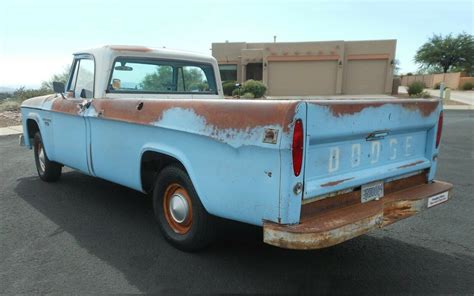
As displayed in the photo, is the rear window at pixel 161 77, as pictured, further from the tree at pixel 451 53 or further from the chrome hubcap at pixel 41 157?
the tree at pixel 451 53

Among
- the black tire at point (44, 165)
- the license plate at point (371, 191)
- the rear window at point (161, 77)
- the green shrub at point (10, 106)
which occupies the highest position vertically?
the rear window at point (161, 77)

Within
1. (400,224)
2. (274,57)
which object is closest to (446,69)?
(274,57)

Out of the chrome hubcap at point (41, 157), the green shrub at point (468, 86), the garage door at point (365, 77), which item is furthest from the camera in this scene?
the green shrub at point (468, 86)

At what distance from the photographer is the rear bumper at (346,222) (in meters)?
2.62

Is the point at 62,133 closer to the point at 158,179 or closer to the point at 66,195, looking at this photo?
the point at 66,195

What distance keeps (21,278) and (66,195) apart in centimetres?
238

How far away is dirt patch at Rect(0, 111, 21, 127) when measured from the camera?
14809 millimetres

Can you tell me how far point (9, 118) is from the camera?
15719 mm

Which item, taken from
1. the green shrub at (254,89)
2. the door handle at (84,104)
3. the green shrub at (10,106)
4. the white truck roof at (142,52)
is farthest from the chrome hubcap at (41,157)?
the green shrub at (254,89)

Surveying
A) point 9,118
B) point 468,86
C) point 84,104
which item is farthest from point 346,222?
point 468,86

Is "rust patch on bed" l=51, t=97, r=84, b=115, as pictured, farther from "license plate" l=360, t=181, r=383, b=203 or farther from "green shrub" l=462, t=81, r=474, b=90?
"green shrub" l=462, t=81, r=474, b=90

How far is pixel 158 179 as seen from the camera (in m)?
3.86

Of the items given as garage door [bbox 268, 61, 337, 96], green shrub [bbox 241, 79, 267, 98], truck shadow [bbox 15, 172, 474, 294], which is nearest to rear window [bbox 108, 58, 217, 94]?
truck shadow [bbox 15, 172, 474, 294]

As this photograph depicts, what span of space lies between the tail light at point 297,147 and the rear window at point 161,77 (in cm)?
295
